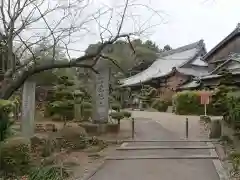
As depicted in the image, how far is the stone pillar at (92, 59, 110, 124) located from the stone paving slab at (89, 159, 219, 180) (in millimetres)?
7129

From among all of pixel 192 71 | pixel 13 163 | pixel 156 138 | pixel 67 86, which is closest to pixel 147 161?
pixel 13 163

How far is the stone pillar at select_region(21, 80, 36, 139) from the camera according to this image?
12214mm

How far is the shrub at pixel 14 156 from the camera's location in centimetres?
786

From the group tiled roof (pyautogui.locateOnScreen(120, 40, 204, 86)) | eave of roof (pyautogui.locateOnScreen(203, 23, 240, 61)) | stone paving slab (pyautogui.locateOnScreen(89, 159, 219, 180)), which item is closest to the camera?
stone paving slab (pyautogui.locateOnScreen(89, 159, 219, 180))

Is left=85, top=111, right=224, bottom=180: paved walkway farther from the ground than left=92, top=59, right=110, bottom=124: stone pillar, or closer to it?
closer to it

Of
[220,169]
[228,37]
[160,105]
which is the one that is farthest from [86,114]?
[160,105]

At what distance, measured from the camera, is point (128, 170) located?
859 cm

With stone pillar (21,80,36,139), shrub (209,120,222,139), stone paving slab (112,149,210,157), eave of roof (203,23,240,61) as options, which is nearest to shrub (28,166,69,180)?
stone paving slab (112,149,210,157)

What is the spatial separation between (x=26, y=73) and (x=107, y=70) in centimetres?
793

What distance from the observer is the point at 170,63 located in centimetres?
4600

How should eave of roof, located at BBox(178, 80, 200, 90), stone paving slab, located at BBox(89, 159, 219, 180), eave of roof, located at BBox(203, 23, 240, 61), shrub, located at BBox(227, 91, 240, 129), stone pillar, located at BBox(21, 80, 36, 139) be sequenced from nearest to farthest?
stone paving slab, located at BBox(89, 159, 219, 180)
shrub, located at BBox(227, 91, 240, 129)
stone pillar, located at BBox(21, 80, 36, 139)
eave of roof, located at BBox(203, 23, 240, 61)
eave of roof, located at BBox(178, 80, 200, 90)

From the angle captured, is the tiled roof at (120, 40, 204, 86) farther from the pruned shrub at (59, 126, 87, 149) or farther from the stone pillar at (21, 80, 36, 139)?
the stone pillar at (21, 80, 36, 139)

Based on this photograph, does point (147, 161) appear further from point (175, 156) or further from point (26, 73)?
point (26, 73)

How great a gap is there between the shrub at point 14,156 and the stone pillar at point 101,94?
28.8 ft
